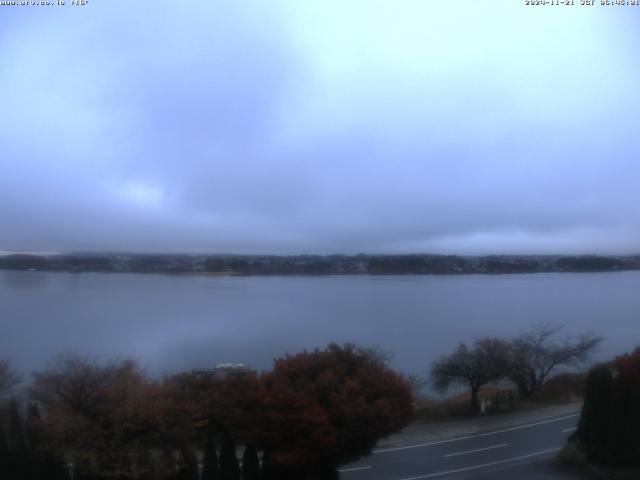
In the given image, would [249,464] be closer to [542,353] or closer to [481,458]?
[481,458]

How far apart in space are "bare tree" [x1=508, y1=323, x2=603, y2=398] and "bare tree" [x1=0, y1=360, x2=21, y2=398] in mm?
13197

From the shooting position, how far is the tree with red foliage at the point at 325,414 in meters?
8.98

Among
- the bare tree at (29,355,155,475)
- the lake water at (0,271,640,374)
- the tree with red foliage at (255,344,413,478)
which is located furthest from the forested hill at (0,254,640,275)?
the tree with red foliage at (255,344,413,478)

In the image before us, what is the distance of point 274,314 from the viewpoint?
16781 millimetres

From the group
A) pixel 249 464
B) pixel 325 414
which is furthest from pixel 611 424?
pixel 249 464

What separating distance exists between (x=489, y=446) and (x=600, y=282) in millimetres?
16031

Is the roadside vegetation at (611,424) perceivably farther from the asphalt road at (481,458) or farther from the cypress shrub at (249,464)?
the cypress shrub at (249,464)

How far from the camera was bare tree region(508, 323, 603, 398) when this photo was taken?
57.8ft

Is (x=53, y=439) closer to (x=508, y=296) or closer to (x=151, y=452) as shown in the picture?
(x=151, y=452)

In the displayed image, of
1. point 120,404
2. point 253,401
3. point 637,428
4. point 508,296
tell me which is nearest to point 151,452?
point 120,404

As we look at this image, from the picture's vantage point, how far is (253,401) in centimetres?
934

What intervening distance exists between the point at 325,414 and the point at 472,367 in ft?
30.6

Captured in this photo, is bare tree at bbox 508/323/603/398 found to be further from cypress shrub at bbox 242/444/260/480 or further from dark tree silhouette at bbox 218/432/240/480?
dark tree silhouette at bbox 218/432/240/480

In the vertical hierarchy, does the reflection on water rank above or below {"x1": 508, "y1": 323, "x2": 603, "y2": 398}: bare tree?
above
